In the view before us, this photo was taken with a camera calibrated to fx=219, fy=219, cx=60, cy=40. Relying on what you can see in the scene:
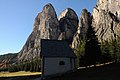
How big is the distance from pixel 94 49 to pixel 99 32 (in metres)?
127

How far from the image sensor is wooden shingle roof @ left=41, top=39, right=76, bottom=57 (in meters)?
51.4

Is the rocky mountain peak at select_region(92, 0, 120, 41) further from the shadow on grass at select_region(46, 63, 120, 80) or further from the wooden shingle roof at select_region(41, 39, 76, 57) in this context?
the shadow on grass at select_region(46, 63, 120, 80)

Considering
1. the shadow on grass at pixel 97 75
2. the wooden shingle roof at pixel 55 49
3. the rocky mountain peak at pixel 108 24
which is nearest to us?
the shadow on grass at pixel 97 75

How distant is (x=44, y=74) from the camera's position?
1935 inches

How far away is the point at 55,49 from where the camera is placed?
53656mm

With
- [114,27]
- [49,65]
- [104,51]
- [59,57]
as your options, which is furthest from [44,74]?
[114,27]

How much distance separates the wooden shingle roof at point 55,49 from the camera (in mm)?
51400

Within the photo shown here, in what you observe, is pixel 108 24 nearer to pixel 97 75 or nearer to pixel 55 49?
pixel 55 49

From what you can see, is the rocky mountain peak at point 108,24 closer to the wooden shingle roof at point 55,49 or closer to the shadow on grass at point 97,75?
the wooden shingle roof at point 55,49

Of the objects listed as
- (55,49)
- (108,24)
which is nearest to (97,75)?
(55,49)

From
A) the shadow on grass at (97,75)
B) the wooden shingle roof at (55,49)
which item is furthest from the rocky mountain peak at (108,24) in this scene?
the shadow on grass at (97,75)

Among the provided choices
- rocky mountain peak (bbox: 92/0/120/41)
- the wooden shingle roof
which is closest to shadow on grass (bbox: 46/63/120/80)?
the wooden shingle roof

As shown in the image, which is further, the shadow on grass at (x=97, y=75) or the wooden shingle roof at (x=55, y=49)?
the wooden shingle roof at (x=55, y=49)

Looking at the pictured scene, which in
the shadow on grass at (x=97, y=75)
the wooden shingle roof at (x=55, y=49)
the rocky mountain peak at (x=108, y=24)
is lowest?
the shadow on grass at (x=97, y=75)
